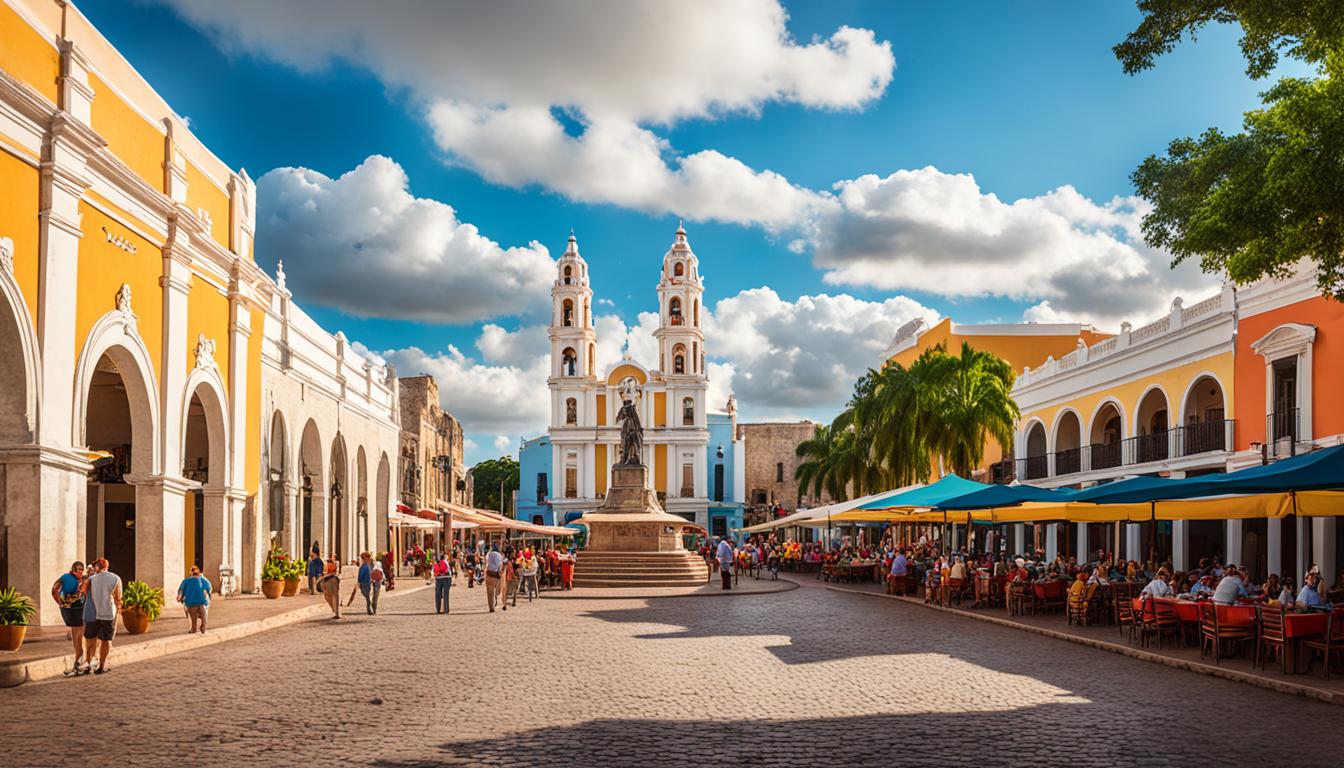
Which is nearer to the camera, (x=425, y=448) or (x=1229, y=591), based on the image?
(x=1229, y=591)

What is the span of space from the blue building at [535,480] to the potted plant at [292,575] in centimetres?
6058

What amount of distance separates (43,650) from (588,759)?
8745 mm

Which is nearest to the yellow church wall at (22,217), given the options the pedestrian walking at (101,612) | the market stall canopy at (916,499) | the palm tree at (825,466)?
the pedestrian walking at (101,612)

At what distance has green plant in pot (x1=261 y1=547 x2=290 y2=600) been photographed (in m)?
25.2

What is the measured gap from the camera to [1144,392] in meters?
33.2

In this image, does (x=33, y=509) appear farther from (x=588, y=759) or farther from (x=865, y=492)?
(x=865, y=492)

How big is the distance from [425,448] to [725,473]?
109 ft

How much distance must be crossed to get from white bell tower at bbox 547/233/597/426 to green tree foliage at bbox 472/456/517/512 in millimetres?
24663

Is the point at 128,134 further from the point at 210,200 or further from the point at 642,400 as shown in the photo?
the point at 642,400

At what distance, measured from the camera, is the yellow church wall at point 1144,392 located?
2892 cm

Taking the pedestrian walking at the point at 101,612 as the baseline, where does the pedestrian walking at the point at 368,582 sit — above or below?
below

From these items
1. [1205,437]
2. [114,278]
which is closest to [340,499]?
[114,278]

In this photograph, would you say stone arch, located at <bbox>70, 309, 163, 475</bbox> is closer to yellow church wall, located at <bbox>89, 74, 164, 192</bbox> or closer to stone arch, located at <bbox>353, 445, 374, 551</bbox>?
yellow church wall, located at <bbox>89, 74, 164, 192</bbox>

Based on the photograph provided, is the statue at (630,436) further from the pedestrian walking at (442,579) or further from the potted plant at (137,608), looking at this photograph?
the potted plant at (137,608)
